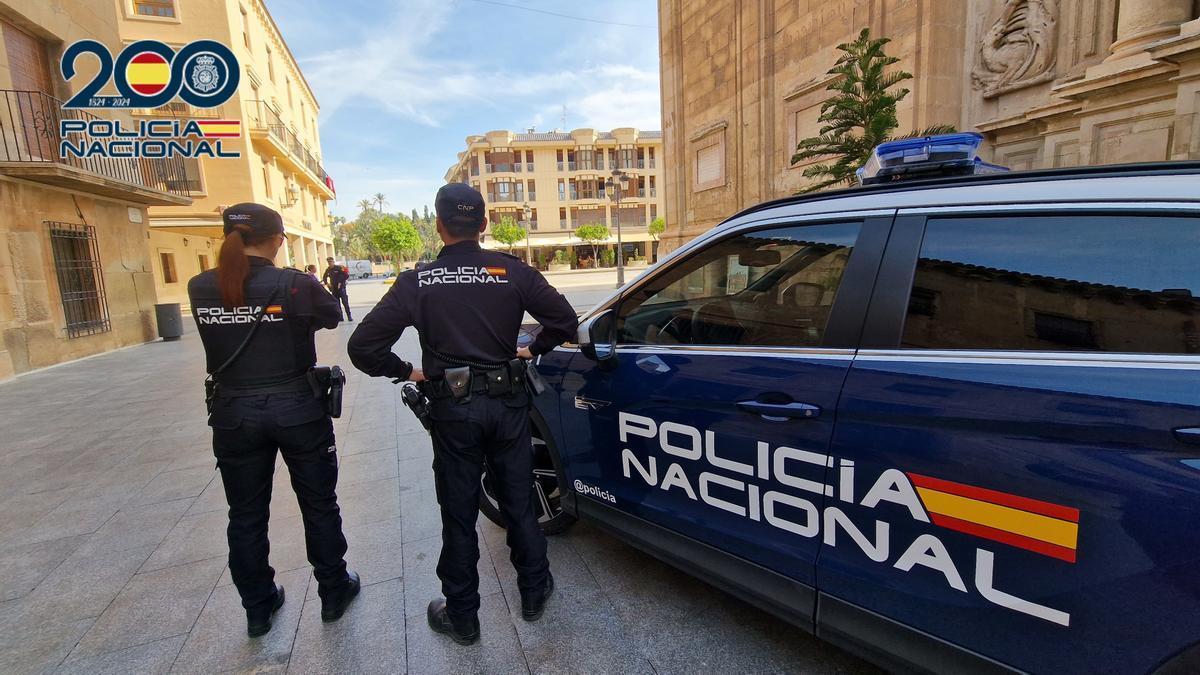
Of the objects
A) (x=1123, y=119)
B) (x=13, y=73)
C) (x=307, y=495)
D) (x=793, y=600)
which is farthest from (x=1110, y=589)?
(x=13, y=73)

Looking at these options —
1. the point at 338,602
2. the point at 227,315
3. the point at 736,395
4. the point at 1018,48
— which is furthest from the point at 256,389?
the point at 1018,48

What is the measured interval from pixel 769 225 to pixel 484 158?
2382 inches

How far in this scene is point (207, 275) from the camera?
2293 millimetres

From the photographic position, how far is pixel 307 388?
94.5 inches

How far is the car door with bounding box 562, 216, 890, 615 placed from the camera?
69.3 inches

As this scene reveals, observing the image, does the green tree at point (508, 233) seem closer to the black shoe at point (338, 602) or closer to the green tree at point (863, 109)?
the green tree at point (863, 109)

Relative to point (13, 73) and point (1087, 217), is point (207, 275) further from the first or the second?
point (13, 73)

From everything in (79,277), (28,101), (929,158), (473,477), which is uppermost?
(28,101)

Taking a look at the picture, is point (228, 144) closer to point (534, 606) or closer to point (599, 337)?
point (599, 337)

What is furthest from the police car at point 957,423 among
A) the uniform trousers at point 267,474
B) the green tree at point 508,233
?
the green tree at point 508,233

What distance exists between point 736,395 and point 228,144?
23609mm

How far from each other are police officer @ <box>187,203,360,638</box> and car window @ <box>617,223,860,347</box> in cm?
142

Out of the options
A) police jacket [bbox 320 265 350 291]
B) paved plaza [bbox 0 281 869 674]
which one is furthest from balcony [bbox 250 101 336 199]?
paved plaza [bbox 0 281 869 674]

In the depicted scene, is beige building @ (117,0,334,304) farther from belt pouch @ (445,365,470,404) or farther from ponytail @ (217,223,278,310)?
belt pouch @ (445,365,470,404)
